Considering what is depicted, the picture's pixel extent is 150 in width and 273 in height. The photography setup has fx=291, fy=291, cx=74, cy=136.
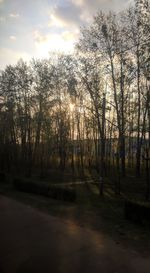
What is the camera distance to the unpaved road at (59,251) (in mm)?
7949

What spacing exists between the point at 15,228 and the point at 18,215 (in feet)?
7.22

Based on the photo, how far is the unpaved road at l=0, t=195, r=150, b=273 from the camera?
7.95 meters

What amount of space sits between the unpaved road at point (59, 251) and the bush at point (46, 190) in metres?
4.63

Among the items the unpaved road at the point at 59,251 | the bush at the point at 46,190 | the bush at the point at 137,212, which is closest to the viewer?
the unpaved road at the point at 59,251

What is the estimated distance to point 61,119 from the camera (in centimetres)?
3719

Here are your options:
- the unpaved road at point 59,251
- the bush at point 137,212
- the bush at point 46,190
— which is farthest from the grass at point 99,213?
the unpaved road at point 59,251

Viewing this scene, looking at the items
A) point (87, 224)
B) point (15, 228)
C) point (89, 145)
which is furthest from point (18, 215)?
point (89, 145)

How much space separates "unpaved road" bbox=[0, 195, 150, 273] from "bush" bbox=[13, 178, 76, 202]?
15.2 feet

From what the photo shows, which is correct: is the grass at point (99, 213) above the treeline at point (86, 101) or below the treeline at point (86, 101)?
below

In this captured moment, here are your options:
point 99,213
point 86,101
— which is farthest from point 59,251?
point 86,101

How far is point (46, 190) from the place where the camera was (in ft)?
62.6

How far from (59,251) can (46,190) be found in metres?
10.0

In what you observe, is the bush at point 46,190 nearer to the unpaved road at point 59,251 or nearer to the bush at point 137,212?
the unpaved road at point 59,251

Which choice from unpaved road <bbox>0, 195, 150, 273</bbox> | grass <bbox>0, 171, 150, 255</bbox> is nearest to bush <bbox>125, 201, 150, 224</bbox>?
grass <bbox>0, 171, 150, 255</bbox>
